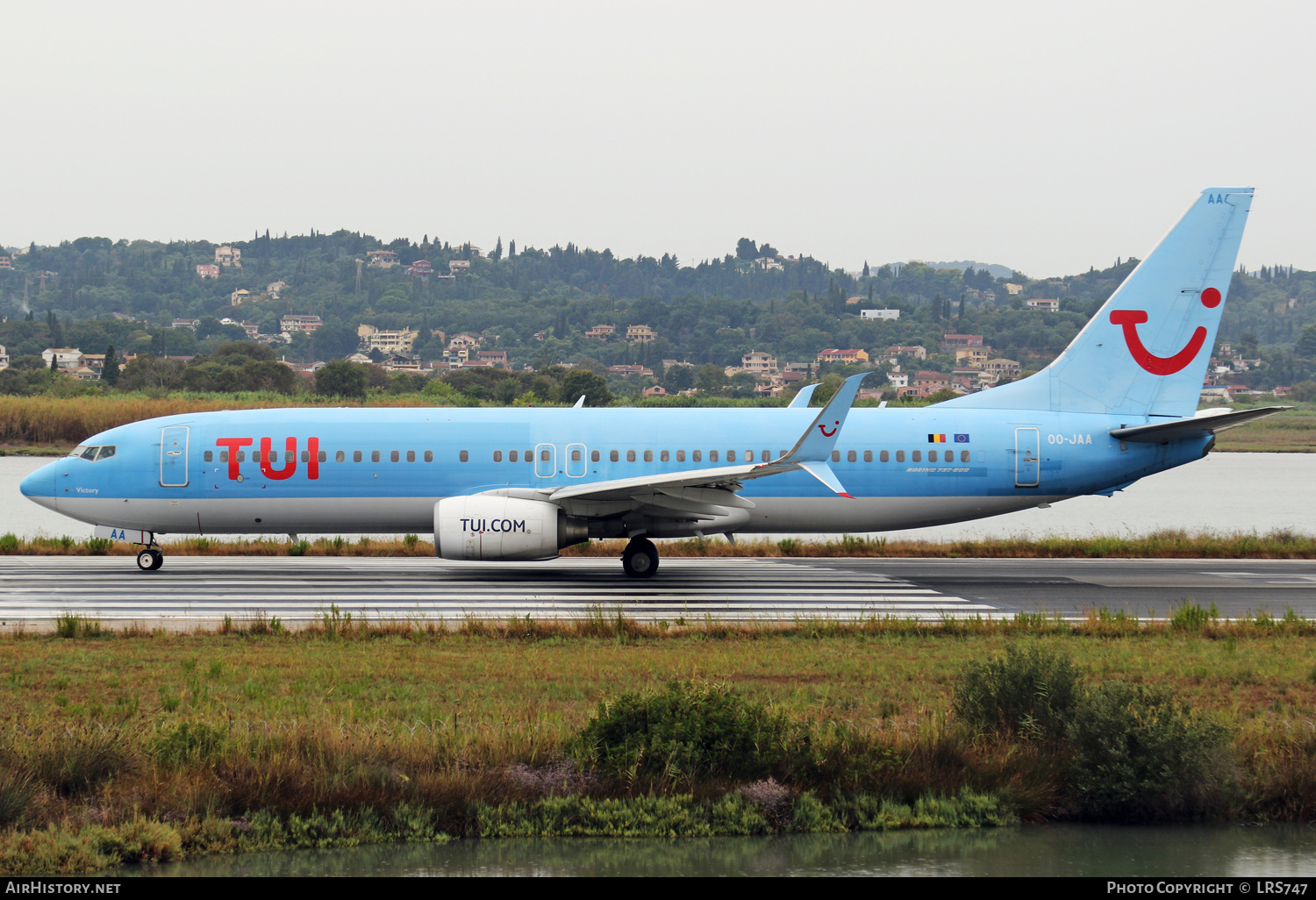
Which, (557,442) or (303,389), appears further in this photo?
(303,389)

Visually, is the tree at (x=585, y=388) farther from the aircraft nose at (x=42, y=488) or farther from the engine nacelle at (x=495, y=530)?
the engine nacelle at (x=495, y=530)

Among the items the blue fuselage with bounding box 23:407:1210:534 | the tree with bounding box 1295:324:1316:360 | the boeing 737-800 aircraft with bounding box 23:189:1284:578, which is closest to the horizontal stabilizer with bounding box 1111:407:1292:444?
the boeing 737-800 aircraft with bounding box 23:189:1284:578

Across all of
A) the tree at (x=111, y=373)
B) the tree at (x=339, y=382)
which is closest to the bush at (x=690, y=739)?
the tree at (x=339, y=382)

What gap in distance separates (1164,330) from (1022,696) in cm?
1974

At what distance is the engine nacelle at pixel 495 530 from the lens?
76.2ft

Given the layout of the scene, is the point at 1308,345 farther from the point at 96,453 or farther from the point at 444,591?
the point at 96,453

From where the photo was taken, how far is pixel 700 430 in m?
26.6

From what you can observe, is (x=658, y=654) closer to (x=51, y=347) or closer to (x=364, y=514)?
(x=364, y=514)

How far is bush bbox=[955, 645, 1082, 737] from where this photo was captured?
10742 millimetres

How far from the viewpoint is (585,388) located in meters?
83.2

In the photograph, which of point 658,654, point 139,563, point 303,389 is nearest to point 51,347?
point 303,389

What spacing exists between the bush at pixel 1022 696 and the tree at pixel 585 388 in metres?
69.4

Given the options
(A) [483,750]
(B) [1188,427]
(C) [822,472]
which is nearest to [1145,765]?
(A) [483,750]
